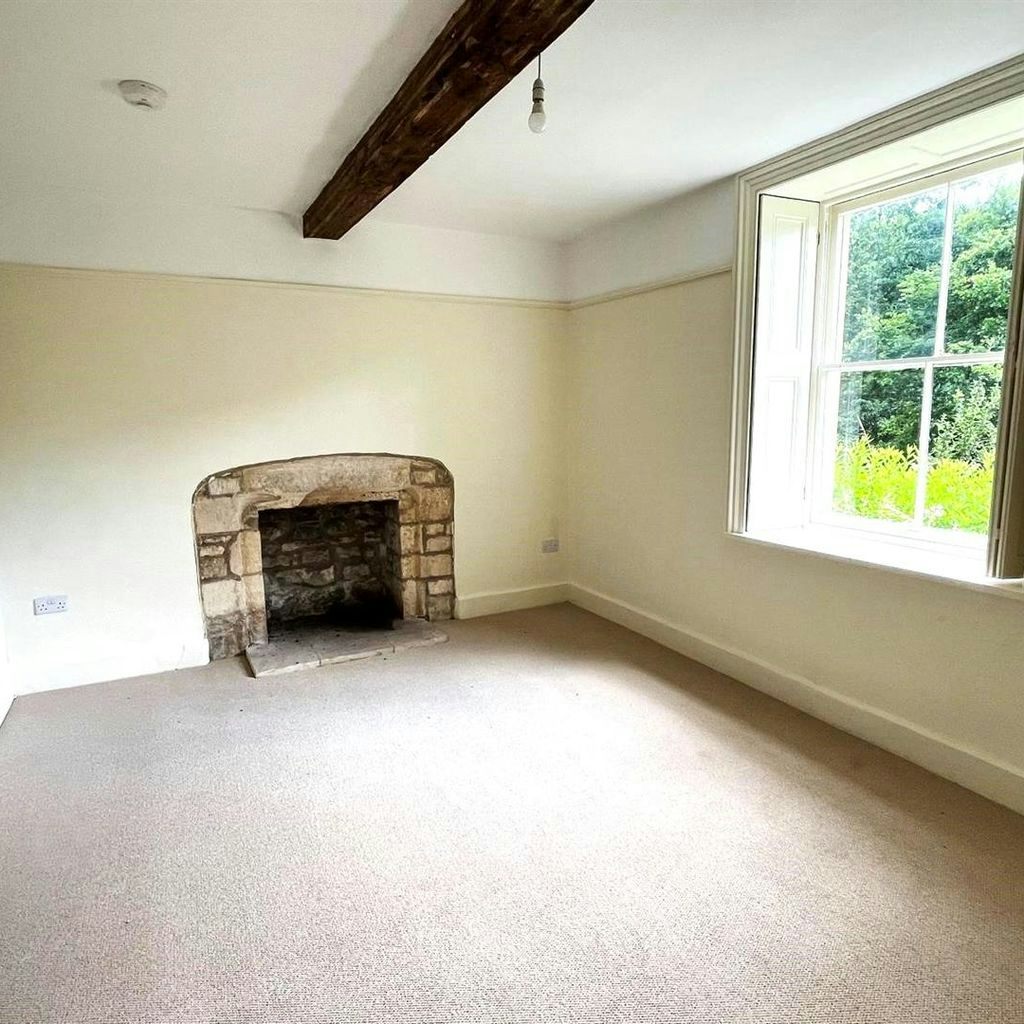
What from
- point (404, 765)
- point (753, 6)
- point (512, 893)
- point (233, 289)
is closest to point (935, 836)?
point (512, 893)

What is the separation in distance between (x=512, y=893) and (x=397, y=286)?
328 centimetres

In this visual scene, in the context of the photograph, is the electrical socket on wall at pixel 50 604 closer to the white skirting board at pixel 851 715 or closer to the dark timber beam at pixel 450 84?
the dark timber beam at pixel 450 84

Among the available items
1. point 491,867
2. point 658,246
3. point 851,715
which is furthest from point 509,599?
point 491,867

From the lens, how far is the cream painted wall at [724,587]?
2.41 meters

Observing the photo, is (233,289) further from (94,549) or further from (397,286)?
(94,549)

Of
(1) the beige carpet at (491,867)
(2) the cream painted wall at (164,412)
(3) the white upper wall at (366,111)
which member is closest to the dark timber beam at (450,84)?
(3) the white upper wall at (366,111)

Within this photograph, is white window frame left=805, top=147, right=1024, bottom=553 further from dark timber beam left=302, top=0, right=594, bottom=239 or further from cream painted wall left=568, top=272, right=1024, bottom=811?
dark timber beam left=302, top=0, right=594, bottom=239

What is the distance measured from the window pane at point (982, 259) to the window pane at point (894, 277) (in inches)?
2.6

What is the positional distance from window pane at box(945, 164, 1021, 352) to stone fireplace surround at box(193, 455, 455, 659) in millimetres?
2821

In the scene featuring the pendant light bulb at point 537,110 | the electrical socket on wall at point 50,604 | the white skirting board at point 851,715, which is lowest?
the white skirting board at point 851,715

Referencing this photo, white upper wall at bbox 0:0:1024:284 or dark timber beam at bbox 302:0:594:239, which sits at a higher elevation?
white upper wall at bbox 0:0:1024:284

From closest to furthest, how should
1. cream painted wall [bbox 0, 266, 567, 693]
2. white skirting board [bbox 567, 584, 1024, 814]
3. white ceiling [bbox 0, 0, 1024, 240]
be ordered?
white ceiling [bbox 0, 0, 1024, 240]
white skirting board [bbox 567, 584, 1024, 814]
cream painted wall [bbox 0, 266, 567, 693]

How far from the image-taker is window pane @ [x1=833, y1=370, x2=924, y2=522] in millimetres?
2859

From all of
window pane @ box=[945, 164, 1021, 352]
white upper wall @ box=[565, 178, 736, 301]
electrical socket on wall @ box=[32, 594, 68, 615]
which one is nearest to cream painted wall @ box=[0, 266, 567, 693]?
electrical socket on wall @ box=[32, 594, 68, 615]
